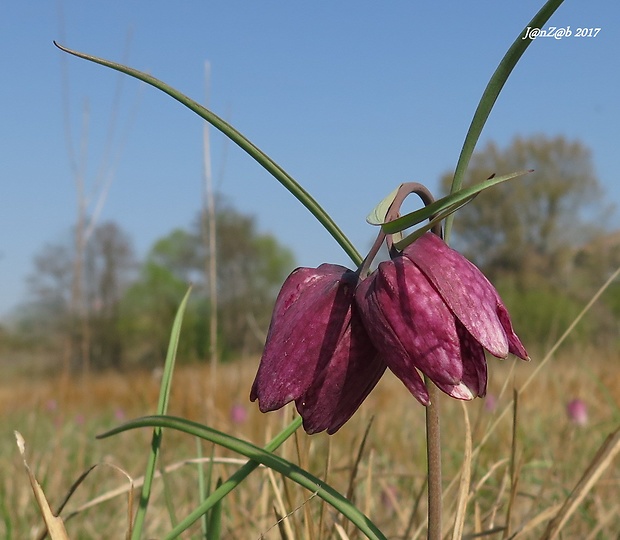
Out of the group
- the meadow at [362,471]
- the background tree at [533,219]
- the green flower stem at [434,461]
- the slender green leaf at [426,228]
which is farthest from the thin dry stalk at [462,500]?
the background tree at [533,219]

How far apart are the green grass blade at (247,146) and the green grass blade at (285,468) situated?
144 mm

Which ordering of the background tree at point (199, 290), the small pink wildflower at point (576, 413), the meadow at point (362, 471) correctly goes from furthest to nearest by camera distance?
the background tree at point (199, 290) → the small pink wildflower at point (576, 413) → the meadow at point (362, 471)

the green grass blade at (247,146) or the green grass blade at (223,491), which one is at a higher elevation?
the green grass blade at (247,146)

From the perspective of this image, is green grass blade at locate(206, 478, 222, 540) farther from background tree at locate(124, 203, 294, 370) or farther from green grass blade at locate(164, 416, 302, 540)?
background tree at locate(124, 203, 294, 370)

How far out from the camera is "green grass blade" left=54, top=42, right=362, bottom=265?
501mm

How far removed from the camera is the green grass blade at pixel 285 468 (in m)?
0.51

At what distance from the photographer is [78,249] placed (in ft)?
7.29

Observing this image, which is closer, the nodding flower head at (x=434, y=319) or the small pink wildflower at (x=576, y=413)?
the nodding flower head at (x=434, y=319)

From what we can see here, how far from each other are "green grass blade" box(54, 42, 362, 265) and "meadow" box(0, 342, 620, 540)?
0.75 feet

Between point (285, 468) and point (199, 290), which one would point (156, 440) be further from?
point (199, 290)

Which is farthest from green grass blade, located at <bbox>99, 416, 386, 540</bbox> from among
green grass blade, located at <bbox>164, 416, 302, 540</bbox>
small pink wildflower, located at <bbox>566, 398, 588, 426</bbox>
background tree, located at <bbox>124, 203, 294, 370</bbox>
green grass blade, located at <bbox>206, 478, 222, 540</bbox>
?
background tree, located at <bbox>124, 203, 294, 370</bbox>

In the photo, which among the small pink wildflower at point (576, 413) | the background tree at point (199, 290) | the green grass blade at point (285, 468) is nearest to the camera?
the green grass blade at point (285, 468)

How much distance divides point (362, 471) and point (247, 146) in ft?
2.97

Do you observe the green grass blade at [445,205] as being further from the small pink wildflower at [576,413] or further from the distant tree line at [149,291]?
the distant tree line at [149,291]
